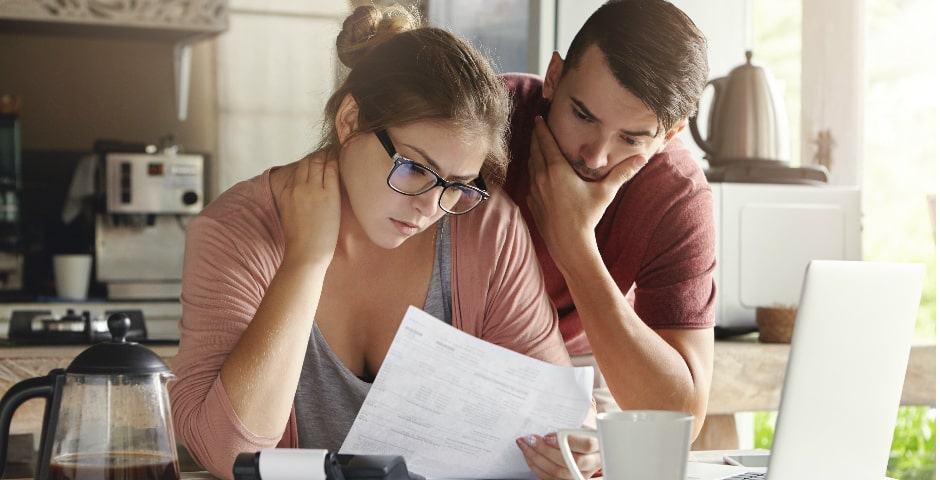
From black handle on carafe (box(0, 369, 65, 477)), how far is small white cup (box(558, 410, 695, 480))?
44 cm

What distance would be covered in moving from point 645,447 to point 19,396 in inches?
19.0

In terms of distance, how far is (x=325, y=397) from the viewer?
1.36m

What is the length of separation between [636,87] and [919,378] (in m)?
1.29

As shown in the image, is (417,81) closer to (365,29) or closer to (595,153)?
(365,29)

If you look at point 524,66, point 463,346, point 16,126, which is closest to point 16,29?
point 16,126

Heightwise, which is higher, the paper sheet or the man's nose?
the man's nose

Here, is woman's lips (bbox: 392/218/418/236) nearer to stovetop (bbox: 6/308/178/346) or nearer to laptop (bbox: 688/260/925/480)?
laptop (bbox: 688/260/925/480)

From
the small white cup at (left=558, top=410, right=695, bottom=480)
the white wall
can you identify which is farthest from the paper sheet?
the white wall

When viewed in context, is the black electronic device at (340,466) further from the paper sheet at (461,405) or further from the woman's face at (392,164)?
the woman's face at (392,164)

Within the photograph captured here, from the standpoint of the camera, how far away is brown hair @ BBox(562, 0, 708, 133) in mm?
1376

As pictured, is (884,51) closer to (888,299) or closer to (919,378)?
(919,378)

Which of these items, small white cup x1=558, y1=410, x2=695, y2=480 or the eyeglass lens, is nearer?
small white cup x1=558, y1=410, x2=695, y2=480

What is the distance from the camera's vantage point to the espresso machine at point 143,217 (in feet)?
11.2

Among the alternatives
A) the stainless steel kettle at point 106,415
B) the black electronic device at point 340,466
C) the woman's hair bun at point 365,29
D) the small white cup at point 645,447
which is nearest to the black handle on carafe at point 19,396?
the stainless steel kettle at point 106,415
